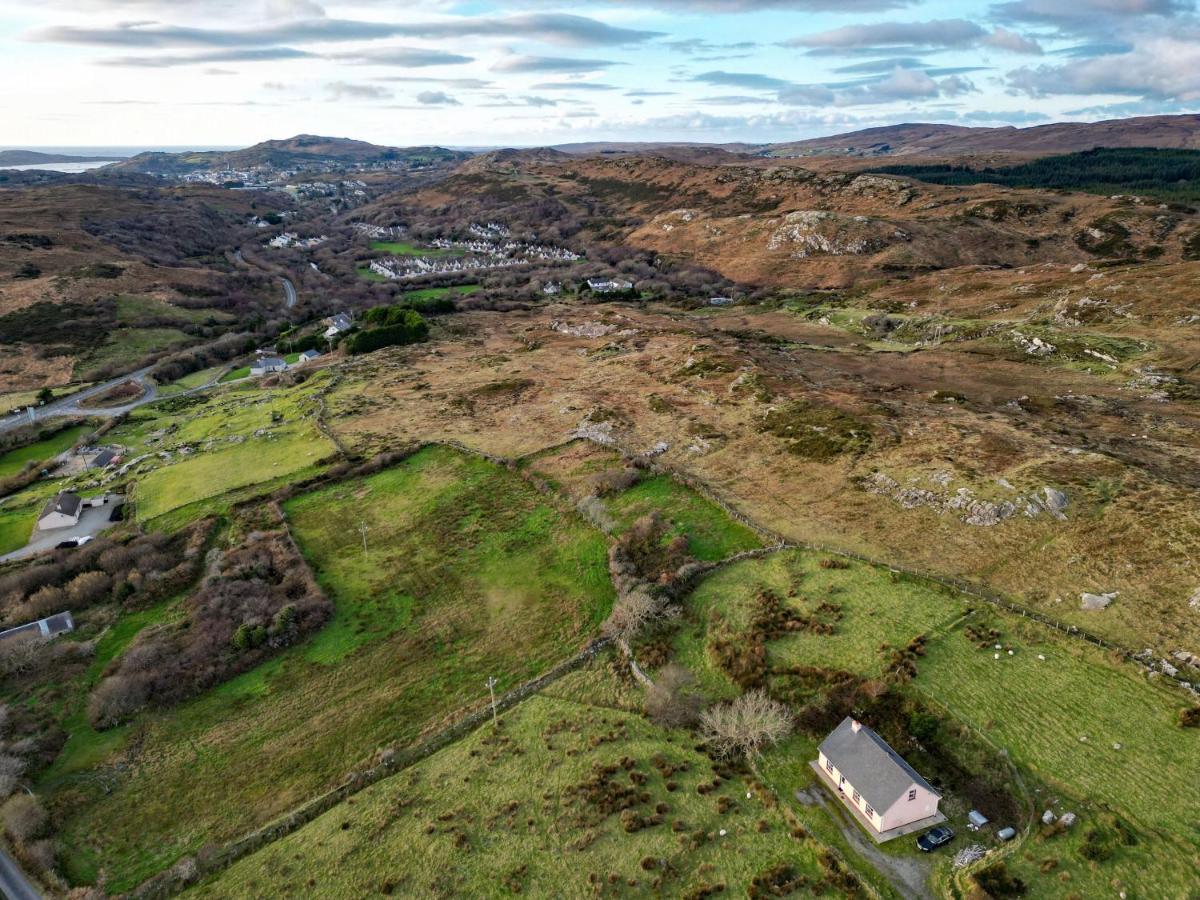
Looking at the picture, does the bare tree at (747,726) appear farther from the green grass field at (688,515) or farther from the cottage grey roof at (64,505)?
the cottage grey roof at (64,505)

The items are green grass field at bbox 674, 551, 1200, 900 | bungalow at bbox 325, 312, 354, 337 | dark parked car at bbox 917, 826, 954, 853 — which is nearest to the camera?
green grass field at bbox 674, 551, 1200, 900

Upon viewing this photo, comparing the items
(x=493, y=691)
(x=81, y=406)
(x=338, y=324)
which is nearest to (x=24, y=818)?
(x=493, y=691)

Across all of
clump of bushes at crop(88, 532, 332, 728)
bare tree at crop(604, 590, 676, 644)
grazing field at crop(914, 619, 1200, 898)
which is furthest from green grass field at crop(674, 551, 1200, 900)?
clump of bushes at crop(88, 532, 332, 728)

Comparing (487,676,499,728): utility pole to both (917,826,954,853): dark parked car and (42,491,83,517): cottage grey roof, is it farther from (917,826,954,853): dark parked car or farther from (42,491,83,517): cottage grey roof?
(42,491,83,517): cottage grey roof

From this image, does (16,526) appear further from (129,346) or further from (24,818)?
(129,346)

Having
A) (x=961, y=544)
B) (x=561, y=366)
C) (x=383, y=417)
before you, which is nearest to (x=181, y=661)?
(x=383, y=417)

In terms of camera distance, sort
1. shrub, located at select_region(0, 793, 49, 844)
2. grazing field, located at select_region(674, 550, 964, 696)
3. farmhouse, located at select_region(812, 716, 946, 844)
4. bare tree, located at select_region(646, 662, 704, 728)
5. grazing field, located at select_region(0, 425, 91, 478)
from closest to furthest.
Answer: farmhouse, located at select_region(812, 716, 946, 844) < shrub, located at select_region(0, 793, 49, 844) < bare tree, located at select_region(646, 662, 704, 728) < grazing field, located at select_region(674, 550, 964, 696) < grazing field, located at select_region(0, 425, 91, 478)
